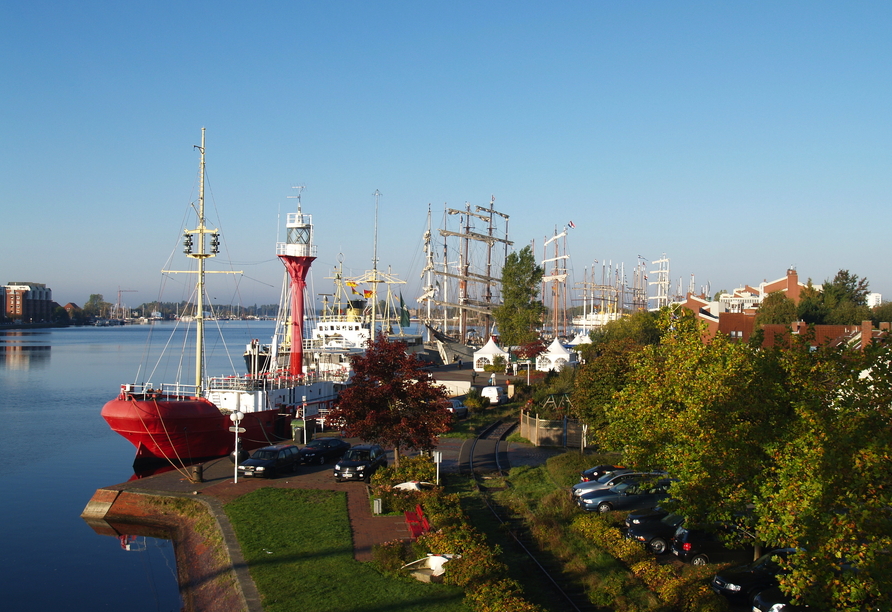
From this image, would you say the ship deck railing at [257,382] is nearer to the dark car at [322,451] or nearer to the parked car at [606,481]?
the dark car at [322,451]

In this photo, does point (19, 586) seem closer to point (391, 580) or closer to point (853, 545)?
point (391, 580)

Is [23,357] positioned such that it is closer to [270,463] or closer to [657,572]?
[270,463]

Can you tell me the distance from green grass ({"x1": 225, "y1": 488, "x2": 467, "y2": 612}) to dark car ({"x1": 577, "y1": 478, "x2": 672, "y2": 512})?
740 cm

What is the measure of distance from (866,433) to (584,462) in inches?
604

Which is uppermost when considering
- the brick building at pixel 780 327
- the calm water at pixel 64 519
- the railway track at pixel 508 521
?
the brick building at pixel 780 327

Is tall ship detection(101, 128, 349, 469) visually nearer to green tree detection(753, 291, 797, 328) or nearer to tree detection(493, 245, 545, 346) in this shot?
tree detection(493, 245, 545, 346)

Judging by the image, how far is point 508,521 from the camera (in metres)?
19.7

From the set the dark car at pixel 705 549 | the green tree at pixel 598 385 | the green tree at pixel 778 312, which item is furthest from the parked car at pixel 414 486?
the green tree at pixel 778 312

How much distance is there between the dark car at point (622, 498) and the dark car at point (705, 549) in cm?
374

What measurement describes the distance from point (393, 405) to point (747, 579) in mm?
12792

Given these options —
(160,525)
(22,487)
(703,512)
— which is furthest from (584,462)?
(22,487)

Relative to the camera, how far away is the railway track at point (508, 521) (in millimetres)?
14461

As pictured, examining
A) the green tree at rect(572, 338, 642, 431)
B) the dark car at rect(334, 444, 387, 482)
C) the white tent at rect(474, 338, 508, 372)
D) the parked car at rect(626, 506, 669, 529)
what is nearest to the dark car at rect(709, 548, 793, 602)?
the parked car at rect(626, 506, 669, 529)

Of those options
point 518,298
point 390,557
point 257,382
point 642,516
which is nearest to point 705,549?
point 642,516
